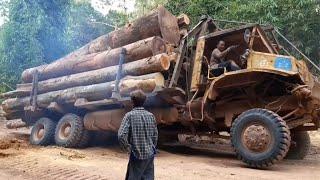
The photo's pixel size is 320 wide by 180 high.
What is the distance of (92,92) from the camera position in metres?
9.66

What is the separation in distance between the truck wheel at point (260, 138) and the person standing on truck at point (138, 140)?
2822mm

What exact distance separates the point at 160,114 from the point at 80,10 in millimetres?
14295

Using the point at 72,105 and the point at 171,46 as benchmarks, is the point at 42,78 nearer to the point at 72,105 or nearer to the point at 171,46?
the point at 72,105

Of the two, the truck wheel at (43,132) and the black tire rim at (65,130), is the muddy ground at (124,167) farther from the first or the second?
the truck wheel at (43,132)

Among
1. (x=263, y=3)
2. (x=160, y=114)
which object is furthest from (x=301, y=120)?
(x=263, y=3)

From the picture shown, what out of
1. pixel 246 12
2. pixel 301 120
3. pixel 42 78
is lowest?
pixel 301 120

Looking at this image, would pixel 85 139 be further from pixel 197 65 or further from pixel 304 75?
pixel 304 75

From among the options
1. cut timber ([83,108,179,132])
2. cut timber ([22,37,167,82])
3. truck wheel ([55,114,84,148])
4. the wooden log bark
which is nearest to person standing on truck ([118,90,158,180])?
cut timber ([83,108,179,132])

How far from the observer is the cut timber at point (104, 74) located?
8453 millimetres

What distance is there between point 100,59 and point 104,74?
1.85 feet

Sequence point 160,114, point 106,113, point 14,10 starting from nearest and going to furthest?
point 160,114 → point 106,113 → point 14,10

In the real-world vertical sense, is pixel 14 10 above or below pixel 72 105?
above

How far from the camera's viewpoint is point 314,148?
10.5m

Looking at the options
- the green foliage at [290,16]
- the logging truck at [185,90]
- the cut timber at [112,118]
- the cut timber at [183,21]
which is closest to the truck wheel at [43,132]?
the logging truck at [185,90]
